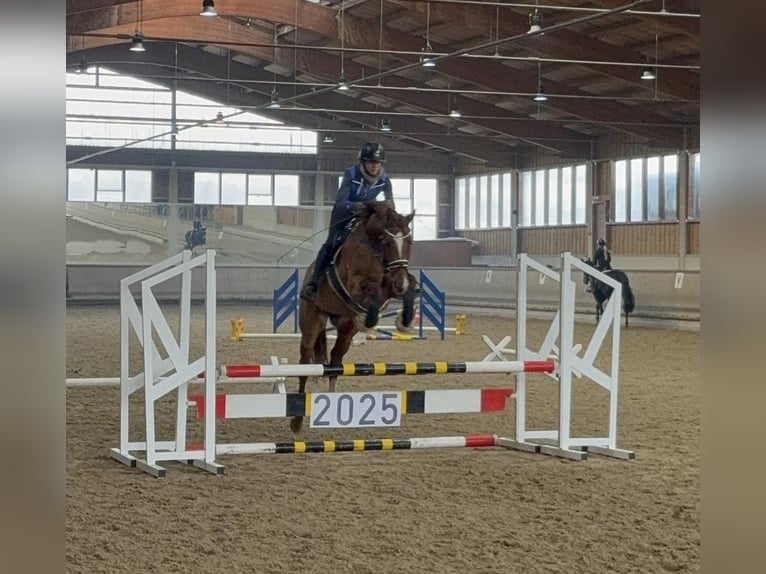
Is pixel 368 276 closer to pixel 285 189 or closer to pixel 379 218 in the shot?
pixel 379 218

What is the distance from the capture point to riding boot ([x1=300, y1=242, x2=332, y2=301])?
7.09m

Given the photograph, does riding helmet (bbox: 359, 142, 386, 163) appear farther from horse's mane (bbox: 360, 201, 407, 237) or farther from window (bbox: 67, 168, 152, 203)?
window (bbox: 67, 168, 152, 203)

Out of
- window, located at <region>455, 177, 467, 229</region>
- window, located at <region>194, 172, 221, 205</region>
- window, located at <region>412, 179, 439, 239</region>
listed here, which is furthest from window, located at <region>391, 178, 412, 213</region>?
window, located at <region>194, 172, 221, 205</region>

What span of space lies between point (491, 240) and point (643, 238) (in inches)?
290

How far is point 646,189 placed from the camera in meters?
25.6

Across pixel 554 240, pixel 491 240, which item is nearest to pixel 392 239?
pixel 554 240

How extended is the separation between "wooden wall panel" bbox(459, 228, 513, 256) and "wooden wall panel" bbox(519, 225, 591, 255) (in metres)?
0.69

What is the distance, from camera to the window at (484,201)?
3180 centimetres

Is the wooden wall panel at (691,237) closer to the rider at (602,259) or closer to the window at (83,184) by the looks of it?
the rider at (602,259)

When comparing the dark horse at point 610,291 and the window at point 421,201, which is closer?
the dark horse at point 610,291

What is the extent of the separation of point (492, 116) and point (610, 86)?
11.6ft

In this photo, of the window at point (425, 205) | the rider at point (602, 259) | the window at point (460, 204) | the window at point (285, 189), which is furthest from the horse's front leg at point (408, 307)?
the window at point (460, 204)

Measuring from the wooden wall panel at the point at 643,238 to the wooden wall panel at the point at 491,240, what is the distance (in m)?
4.98
